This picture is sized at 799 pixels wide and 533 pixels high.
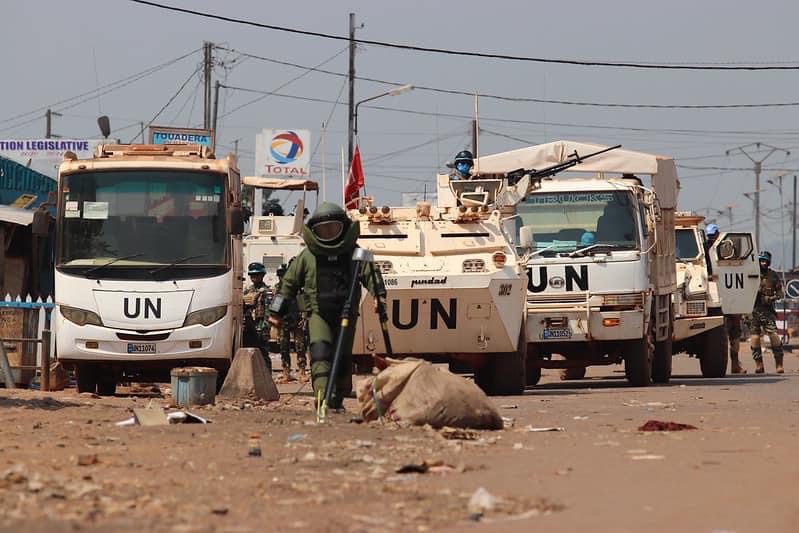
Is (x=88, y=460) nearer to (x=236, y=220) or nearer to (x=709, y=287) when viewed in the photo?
(x=236, y=220)

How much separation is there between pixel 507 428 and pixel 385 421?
108 centimetres

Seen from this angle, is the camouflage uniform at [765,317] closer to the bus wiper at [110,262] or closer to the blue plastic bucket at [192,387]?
the bus wiper at [110,262]

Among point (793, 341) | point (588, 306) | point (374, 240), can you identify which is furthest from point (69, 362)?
point (793, 341)

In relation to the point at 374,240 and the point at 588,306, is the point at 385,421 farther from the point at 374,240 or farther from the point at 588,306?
the point at 588,306

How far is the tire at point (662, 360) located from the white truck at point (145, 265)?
631cm

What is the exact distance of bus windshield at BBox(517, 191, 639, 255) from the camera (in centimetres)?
1945

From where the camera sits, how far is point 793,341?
4519cm

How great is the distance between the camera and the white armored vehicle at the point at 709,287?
23031 mm

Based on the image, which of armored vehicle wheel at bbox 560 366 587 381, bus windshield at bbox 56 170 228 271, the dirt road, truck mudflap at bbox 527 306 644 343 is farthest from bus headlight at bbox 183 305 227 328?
armored vehicle wheel at bbox 560 366 587 381

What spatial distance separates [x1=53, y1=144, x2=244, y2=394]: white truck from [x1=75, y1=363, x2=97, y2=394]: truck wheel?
1 centimetres

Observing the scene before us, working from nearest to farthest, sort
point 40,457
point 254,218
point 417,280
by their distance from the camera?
point 40,457 < point 417,280 < point 254,218

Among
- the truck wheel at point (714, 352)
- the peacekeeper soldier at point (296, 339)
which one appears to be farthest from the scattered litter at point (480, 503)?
the truck wheel at point (714, 352)

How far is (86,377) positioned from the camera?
18266mm

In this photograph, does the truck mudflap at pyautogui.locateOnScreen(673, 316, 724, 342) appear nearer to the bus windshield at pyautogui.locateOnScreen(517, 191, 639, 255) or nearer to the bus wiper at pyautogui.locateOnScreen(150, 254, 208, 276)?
the bus windshield at pyautogui.locateOnScreen(517, 191, 639, 255)
